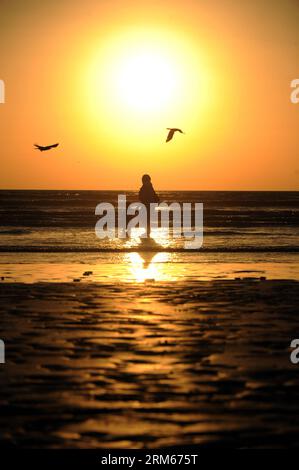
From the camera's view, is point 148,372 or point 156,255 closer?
point 148,372

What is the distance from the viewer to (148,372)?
27.0ft

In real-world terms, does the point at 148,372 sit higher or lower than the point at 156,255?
lower

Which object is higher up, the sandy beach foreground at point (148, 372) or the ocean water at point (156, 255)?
the ocean water at point (156, 255)

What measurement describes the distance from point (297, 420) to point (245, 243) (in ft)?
73.5

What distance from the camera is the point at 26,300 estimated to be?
13422 mm

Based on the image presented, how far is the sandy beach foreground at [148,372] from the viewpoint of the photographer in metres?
6.42

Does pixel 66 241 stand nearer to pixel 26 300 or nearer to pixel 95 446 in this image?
pixel 26 300

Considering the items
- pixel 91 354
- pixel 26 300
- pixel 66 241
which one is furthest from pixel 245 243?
pixel 91 354

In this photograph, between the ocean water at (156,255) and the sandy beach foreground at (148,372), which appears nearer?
the sandy beach foreground at (148,372)

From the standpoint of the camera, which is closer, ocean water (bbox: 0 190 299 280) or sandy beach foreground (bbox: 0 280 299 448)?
sandy beach foreground (bbox: 0 280 299 448)

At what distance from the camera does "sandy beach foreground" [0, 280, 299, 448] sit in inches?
253

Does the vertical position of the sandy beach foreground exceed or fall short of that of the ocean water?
it falls short
